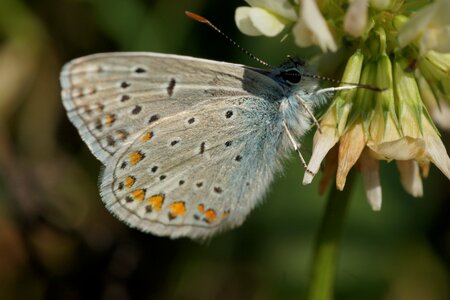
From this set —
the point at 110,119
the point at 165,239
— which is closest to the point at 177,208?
the point at 110,119

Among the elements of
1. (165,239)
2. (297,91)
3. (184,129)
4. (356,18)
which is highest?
(356,18)

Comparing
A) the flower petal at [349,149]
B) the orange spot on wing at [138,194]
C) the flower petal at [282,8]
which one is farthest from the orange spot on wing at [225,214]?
the flower petal at [282,8]

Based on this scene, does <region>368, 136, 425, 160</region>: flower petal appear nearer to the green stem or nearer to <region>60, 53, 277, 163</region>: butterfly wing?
the green stem

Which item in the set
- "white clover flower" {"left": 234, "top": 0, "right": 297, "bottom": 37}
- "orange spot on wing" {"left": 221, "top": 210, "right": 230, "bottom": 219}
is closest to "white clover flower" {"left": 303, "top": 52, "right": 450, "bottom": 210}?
"white clover flower" {"left": 234, "top": 0, "right": 297, "bottom": 37}

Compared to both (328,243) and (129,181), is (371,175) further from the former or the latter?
(129,181)

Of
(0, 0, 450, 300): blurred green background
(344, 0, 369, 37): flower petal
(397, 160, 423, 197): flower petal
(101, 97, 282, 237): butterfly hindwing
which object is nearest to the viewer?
(344, 0, 369, 37): flower petal
